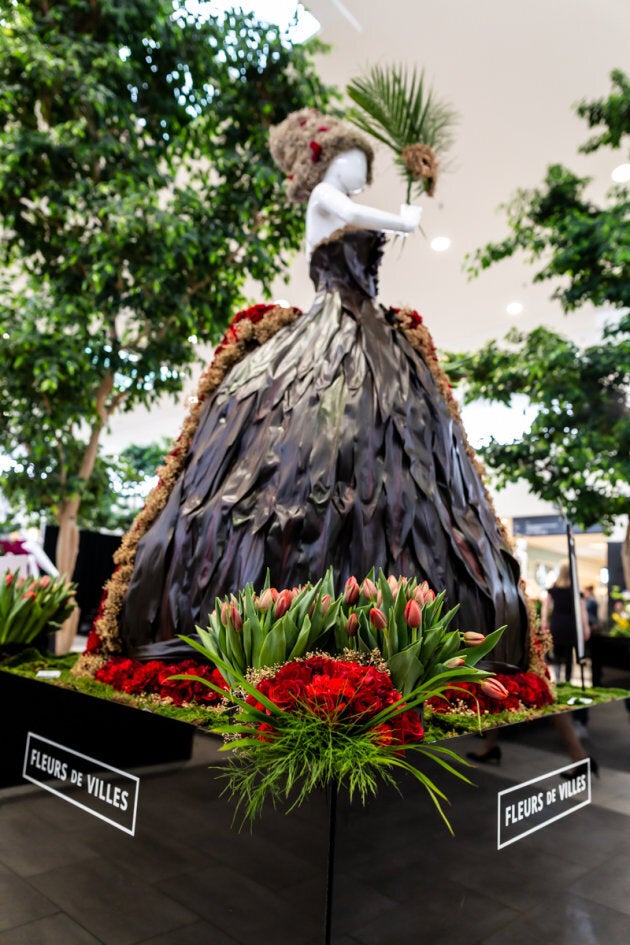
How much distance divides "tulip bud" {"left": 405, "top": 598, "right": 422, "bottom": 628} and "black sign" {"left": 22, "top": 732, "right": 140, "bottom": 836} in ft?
2.32

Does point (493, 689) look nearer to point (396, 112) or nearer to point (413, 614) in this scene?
point (413, 614)

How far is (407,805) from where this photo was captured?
1.18 m

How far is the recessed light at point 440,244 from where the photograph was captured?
722cm

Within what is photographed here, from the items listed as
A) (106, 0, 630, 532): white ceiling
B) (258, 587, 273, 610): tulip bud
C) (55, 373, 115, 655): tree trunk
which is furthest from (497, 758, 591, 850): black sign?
(55, 373, 115, 655): tree trunk

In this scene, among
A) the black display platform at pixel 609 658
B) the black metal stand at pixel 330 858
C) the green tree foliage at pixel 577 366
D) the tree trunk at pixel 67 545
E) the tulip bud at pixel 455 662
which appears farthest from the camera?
the tree trunk at pixel 67 545

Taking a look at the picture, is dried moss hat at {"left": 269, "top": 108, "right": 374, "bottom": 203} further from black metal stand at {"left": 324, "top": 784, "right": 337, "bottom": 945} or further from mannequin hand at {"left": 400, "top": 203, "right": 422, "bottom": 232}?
black metal stand at {"left": 324, "top": 784, "right": 337, "bottom": 945}

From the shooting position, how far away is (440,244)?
7.28 meters

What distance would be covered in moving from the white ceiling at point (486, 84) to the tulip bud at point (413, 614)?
5.08ft

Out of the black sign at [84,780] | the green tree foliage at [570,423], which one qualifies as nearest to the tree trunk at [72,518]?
the green tree foliage at [570,423]

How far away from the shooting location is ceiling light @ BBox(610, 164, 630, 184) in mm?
6102

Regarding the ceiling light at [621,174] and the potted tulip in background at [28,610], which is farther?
the ceiling light at [621,174]

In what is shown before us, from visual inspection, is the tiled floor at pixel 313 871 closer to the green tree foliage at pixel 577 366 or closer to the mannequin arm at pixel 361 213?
the mannequin arm at pixel 361 213

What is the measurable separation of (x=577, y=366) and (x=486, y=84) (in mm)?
2199

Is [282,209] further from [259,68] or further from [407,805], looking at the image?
[407,805]
